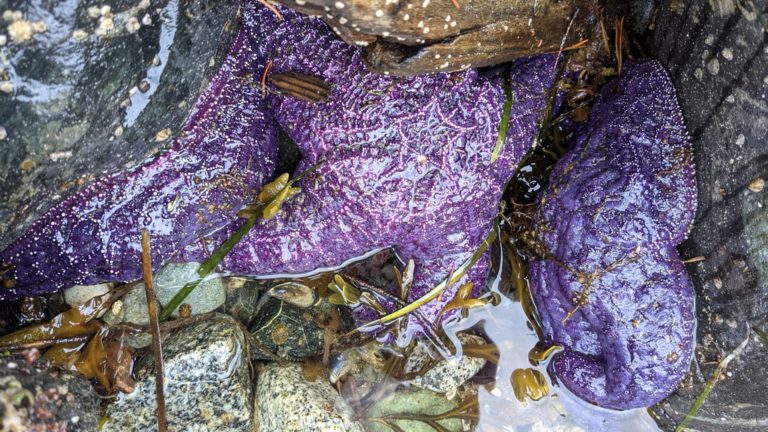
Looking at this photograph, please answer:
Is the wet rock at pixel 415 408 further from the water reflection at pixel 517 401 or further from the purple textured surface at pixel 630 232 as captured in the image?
the purple textured surface at pixel 630 232

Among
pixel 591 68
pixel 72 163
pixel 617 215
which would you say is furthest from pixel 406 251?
pixel 72 163

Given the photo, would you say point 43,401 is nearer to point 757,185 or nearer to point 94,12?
point 94,12

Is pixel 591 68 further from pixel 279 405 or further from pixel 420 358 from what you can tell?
pixel 279 405

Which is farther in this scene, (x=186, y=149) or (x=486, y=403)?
(x=486, y=403)

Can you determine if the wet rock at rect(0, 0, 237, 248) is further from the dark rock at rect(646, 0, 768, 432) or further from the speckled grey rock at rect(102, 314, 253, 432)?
the dark rock at rect(646, 0, 768, 432)

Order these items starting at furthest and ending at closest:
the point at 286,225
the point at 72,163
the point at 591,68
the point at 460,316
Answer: the point at 460,316 < the point at 591,68 < the point at 286,225 < the point at 72,163

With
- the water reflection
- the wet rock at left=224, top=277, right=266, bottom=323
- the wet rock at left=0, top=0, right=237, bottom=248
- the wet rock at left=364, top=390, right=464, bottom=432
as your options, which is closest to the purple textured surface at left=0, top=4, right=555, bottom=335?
the wet rock at left=0, top=0, right=237, bottom=248

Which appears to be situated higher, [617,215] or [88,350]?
[617,215]
